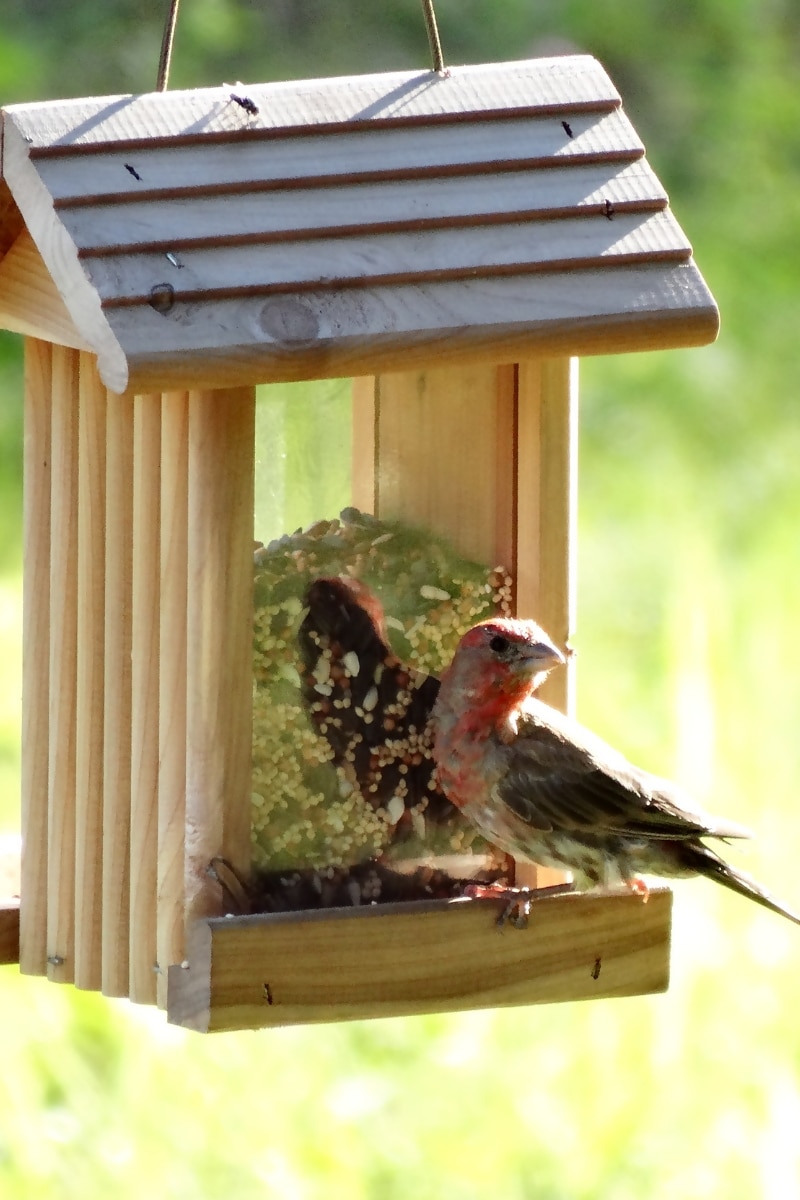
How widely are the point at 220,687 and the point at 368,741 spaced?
344 mm

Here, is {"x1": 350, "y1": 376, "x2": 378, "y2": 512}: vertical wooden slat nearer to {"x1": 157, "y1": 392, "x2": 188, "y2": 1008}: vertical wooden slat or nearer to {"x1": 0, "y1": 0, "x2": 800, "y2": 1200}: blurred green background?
{"x1": 157, "y1": 392, "x2": 188, "y2": 1008}: vertical wooden slat

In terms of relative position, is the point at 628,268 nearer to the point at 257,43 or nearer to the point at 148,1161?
the point at 148,1161

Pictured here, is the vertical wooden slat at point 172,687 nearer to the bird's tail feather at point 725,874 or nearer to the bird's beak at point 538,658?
the bird's beak at point 538,658

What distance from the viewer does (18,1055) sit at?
17.0ft

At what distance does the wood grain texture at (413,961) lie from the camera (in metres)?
2.84

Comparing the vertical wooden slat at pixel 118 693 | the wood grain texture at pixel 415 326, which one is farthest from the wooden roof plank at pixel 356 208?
the vertical wooden slat at pixel 118 693

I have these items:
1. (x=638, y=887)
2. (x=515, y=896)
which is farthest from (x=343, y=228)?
(x=638, y=887)

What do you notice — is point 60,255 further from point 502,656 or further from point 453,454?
point 502,656

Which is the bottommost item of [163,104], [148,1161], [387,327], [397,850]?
[148,1161]

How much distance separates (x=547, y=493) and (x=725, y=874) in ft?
2.28

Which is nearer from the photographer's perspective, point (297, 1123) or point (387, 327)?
point (387, 327)

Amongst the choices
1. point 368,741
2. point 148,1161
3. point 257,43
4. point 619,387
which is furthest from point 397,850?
point 257,43

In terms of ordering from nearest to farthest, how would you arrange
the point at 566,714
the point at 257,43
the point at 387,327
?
the point at 387,327
the point at 566,714
the point at 257,43

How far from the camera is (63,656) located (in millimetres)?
3295
